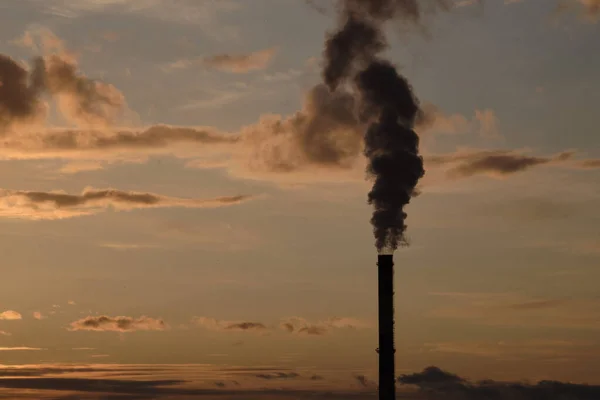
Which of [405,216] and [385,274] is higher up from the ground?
[405,216]

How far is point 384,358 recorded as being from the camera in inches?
2140

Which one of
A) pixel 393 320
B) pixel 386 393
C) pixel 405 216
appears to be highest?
pixel 405 216

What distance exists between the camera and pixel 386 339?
54000mm

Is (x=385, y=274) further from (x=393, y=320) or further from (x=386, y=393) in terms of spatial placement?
(x=386, y=393)

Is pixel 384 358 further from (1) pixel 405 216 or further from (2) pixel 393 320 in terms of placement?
(1) pixel 405 216

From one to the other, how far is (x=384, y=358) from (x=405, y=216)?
28.3 feet

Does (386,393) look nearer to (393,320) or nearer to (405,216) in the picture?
(393,320)

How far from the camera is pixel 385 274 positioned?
5488 cm

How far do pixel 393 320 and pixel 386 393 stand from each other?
4077 millimetres

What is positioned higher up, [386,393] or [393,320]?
[393,320]

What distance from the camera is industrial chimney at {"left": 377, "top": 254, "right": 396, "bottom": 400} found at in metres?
54.0

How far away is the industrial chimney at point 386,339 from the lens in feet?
177

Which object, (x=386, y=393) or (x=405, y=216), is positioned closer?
(x=386, y=393)

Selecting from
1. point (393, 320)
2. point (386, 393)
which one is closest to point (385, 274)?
point (393, 320)
